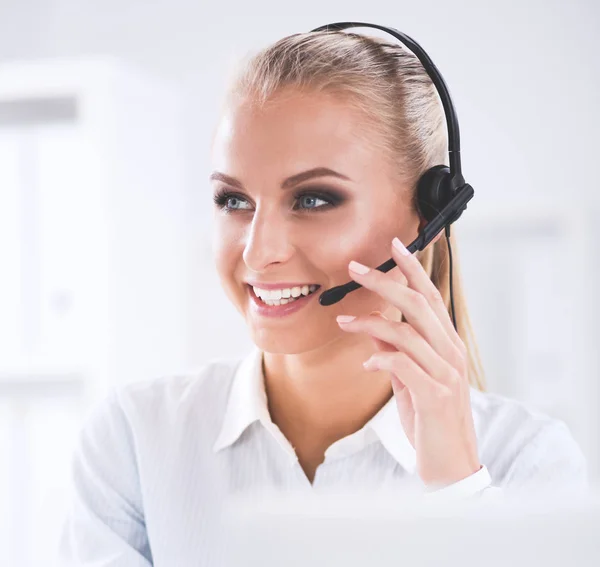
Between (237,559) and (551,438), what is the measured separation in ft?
2.93

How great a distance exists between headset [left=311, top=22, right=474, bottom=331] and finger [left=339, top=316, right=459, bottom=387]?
0.23 feet

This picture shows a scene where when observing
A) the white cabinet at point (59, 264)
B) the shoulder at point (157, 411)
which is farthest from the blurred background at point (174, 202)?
the shoulder at point (157, 411)

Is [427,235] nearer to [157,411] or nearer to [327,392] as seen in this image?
[327,392]

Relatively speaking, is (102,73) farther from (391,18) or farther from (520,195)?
(520,195)

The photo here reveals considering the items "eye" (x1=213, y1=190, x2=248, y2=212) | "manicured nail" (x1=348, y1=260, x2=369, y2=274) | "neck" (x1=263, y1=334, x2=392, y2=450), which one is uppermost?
"eye" (x1=213, y1=190, x2=248, y2=212)

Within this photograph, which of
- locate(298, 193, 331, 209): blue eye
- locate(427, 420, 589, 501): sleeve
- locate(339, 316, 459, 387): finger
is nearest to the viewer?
locate(339, 316, 459, 387): finger

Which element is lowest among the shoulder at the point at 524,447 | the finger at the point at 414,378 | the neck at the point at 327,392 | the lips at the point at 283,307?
the shoulder at the point at 524,447

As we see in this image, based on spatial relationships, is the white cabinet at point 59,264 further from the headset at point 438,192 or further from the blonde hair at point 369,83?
the headset at point 438,192

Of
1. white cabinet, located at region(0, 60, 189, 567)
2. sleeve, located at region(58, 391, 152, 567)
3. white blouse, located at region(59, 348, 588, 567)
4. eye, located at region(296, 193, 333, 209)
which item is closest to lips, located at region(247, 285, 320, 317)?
eye, located at region(296, 193, 333, 209)

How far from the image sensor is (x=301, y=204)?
102cm

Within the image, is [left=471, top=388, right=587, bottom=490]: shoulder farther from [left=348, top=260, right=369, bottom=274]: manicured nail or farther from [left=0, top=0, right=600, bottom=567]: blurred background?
[left=0, top=0, right=600, bottom=567]: blurred background

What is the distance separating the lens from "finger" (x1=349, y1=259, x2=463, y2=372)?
0.91 metres

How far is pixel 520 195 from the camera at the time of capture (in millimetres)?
2500

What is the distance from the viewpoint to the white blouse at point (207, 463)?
1164 millimetres
